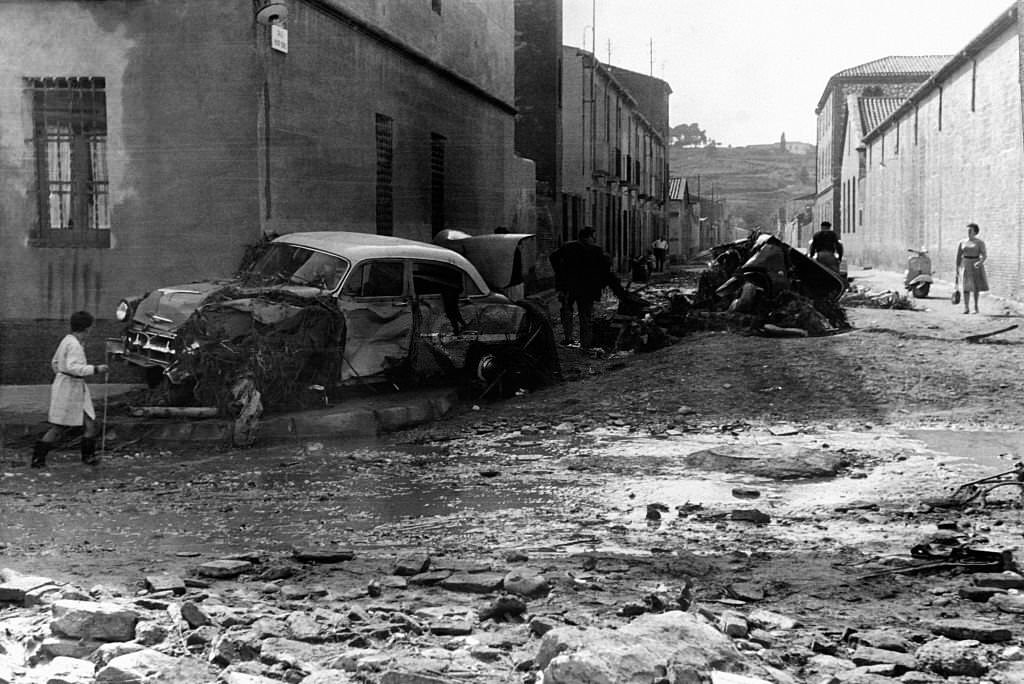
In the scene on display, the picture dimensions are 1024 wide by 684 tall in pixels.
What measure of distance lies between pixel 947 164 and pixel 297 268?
25.0 m

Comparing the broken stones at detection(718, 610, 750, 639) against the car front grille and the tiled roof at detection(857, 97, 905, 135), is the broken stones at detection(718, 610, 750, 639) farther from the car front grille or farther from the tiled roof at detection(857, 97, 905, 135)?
the tiled roof at detection(857, 97, 905, 135)

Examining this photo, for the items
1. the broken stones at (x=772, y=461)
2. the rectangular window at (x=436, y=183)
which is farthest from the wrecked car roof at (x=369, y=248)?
the rectangular window at (x=436, y=183)

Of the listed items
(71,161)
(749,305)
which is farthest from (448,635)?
(749,305)

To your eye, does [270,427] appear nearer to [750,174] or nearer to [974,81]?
[974,81]

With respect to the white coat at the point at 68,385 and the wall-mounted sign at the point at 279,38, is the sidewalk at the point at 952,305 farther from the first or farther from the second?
the white coat at the point at 68,385

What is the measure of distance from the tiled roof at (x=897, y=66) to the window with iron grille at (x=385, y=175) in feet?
174

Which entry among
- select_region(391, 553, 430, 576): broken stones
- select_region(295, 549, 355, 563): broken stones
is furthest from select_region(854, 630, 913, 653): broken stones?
select_region(295, 549, 355, 563): broken stones

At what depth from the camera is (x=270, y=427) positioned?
913 cm

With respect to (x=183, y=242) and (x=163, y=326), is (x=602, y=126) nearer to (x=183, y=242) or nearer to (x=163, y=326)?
(x=183, y=242)

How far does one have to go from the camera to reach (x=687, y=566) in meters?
5.39

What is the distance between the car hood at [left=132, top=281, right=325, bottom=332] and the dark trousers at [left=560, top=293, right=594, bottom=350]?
19.1 feet

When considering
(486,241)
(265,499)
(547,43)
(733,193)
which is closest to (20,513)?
(265,499)

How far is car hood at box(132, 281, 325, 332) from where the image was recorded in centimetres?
977

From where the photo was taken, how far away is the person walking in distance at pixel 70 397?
8.15 metres
